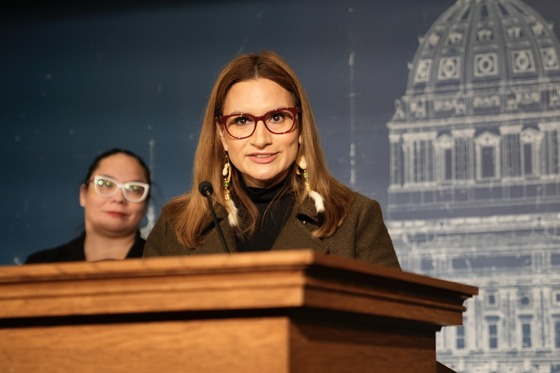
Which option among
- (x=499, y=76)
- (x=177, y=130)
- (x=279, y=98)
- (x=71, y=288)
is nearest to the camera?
(x=71, y=288)

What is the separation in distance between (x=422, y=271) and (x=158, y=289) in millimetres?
3148

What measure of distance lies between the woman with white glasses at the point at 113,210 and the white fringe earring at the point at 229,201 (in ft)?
5.74

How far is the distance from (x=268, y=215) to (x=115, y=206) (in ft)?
6.26

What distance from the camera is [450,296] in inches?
77.4

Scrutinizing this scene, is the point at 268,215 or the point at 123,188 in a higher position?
the point at 123,188

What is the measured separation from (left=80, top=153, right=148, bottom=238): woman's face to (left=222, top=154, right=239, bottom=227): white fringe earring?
181 cm

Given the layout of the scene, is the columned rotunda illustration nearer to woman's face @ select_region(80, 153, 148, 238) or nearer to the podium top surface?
woman's face @ select_region(80, 153, 148, 238)

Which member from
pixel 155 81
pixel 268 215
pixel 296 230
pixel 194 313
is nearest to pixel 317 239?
pixel 296 230

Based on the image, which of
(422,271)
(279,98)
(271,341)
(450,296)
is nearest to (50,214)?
(422,271)

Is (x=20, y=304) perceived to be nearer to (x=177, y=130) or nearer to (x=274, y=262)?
(x=274, y=262)

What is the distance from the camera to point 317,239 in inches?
93.7

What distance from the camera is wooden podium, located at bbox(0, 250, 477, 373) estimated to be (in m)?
1.46

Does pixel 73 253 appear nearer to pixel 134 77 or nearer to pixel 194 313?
pixel 134 77

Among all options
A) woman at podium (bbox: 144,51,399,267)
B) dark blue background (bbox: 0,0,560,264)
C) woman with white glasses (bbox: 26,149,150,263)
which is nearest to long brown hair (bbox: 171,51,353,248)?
woman at podium (bbox: 144,51,399,267)
